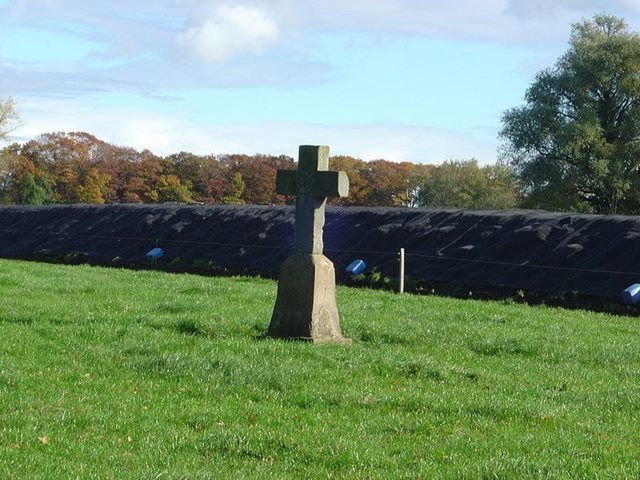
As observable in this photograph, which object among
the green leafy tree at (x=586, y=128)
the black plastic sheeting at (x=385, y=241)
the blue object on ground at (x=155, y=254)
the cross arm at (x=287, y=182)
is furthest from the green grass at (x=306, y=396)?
the green leafy tree at (x=586, y=128)

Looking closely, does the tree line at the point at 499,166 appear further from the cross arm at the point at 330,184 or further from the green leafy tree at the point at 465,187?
the cross arm at the point at 330,184

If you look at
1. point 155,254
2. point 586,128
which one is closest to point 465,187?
point 586,128

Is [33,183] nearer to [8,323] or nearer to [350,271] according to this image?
[350,271]

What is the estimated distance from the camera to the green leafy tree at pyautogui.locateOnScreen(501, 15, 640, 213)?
48344mm

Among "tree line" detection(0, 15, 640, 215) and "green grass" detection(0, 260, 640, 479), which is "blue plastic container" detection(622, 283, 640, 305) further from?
"tree line" detection(0, 15, 640, 215)

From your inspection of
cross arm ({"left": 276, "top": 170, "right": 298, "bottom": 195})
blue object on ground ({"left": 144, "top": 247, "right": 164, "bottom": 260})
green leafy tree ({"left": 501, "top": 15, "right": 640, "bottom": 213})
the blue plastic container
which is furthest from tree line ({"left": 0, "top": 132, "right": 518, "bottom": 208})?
cross arm ({"left": 276, "top": 170, "right": 298, "bottom": 195})

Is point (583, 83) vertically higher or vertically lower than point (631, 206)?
higher

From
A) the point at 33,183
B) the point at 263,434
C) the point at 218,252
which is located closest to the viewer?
the point at 263,434

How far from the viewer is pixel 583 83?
49.5 metres

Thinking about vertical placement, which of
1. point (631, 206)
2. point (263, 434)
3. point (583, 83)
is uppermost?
point (583, 83)

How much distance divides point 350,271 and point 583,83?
27.0m

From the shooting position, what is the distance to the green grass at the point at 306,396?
25.6ft

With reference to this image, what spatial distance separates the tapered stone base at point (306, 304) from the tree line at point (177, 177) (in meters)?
51.9

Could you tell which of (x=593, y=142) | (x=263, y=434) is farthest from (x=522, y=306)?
(x=593, y=142)
